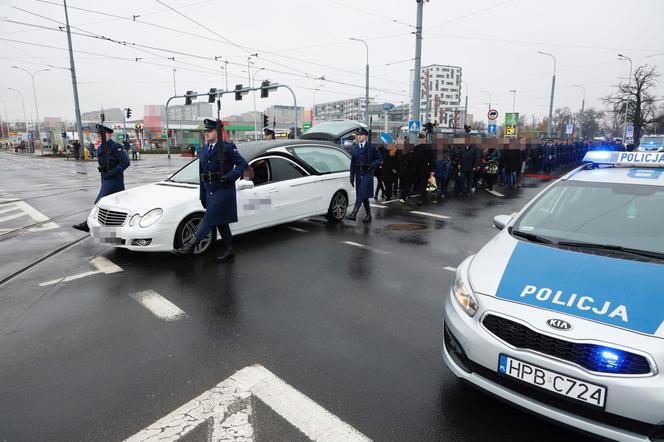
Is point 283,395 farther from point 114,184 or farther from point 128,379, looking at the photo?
point 114,184

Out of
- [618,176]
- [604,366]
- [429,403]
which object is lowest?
[429,403]

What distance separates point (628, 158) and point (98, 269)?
6.35 metres

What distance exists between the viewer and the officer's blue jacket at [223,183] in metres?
6.02

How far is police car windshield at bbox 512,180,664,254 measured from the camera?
3.24 meters

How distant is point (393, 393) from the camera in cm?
312

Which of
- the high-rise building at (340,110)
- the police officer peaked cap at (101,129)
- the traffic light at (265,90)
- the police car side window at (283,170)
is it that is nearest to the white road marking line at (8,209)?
the police officer peaked cap at (101,129)

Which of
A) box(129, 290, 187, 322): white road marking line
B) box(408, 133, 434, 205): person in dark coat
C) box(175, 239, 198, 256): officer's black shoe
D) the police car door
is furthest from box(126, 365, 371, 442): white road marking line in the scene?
box(408, 133, 434, 205): person in dark coat

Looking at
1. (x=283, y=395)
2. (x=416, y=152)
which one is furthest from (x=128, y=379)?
(x=416, y=152)

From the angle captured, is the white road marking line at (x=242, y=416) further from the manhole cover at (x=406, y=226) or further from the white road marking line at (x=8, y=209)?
the white road marking line at (x=8, y=209)

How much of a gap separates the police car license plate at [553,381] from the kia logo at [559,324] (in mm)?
241

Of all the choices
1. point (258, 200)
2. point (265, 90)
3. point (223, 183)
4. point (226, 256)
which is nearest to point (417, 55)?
point (258, 200)

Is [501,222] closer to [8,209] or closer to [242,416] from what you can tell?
[242,416]

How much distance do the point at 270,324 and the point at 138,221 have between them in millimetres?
2871

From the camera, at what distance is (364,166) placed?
8.94m
